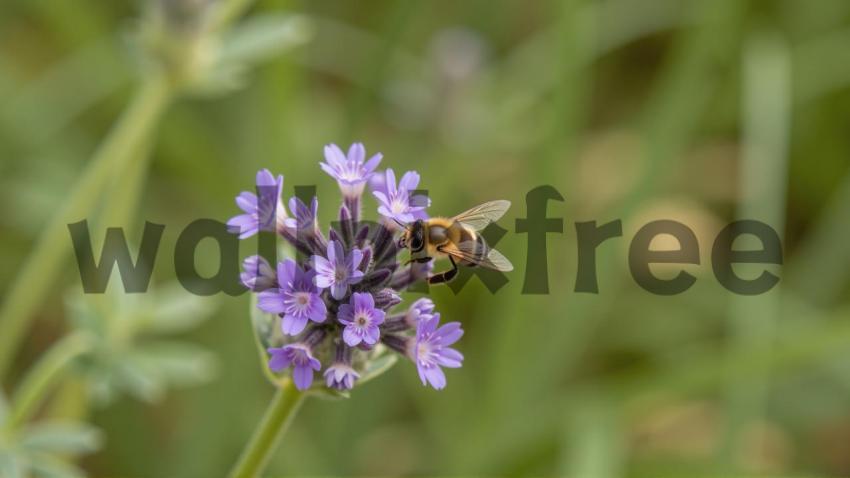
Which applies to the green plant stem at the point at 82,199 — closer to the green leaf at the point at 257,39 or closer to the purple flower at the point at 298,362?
the green leaf at the point at 257,39

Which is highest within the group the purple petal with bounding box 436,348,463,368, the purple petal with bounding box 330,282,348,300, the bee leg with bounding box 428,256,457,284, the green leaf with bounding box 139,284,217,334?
the green leaf with bounding box 139,284,217,334

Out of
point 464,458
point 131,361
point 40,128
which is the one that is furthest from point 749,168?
point 40,128

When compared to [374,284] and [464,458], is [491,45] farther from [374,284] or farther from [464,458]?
[374,284]

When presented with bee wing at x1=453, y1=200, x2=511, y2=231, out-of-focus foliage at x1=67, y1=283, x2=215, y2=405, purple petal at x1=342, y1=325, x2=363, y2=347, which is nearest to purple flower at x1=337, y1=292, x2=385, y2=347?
purple petal at x1=342, y1=325, x2=363, y2=347

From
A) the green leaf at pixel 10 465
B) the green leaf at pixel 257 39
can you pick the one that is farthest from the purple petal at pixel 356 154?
the green leaf at pixel 257 39

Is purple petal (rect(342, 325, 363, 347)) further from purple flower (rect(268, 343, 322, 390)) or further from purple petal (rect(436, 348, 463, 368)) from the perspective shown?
purple petal (rect(436, 348, 463, 368))

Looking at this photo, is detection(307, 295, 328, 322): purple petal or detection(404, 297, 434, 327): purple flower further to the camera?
detection(404, 297, 434, 327): purple flower

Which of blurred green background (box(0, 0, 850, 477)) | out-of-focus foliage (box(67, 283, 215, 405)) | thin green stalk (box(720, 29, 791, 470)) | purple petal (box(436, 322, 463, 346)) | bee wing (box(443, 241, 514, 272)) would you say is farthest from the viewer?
blurred green background (box(0, 0, 850, 477))
